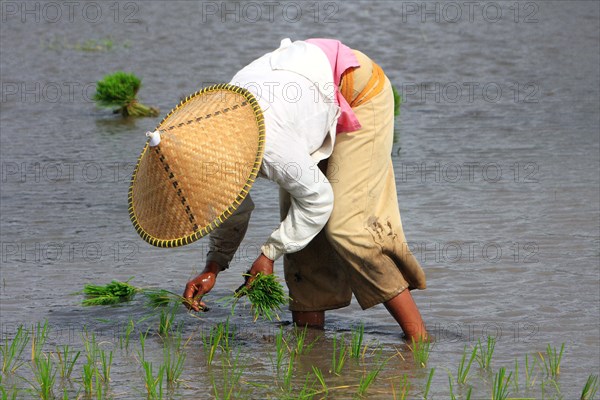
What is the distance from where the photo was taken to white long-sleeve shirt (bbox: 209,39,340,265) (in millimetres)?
4148

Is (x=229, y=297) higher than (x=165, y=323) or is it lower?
higher

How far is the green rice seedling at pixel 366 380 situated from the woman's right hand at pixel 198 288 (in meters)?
0.71

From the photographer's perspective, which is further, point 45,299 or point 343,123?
point 45,299

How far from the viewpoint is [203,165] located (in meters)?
4.17

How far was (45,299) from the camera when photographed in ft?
18.9

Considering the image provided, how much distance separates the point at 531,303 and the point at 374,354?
3.76 ft

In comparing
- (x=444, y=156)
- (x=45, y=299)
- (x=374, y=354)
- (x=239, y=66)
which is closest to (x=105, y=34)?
(x=239, y=66)

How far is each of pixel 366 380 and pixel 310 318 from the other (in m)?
1.03

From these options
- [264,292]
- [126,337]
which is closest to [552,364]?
[264,292]

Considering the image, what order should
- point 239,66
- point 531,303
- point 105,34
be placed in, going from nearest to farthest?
point 531,303, point 239,66, point 105,34

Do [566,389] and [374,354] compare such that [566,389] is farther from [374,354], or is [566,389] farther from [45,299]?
[45,299]

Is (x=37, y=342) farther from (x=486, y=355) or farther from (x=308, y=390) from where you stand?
(x=486, y=355)

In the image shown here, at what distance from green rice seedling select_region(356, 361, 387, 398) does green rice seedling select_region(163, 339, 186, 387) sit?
0.69 m

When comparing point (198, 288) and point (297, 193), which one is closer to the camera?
point (297, 193)
